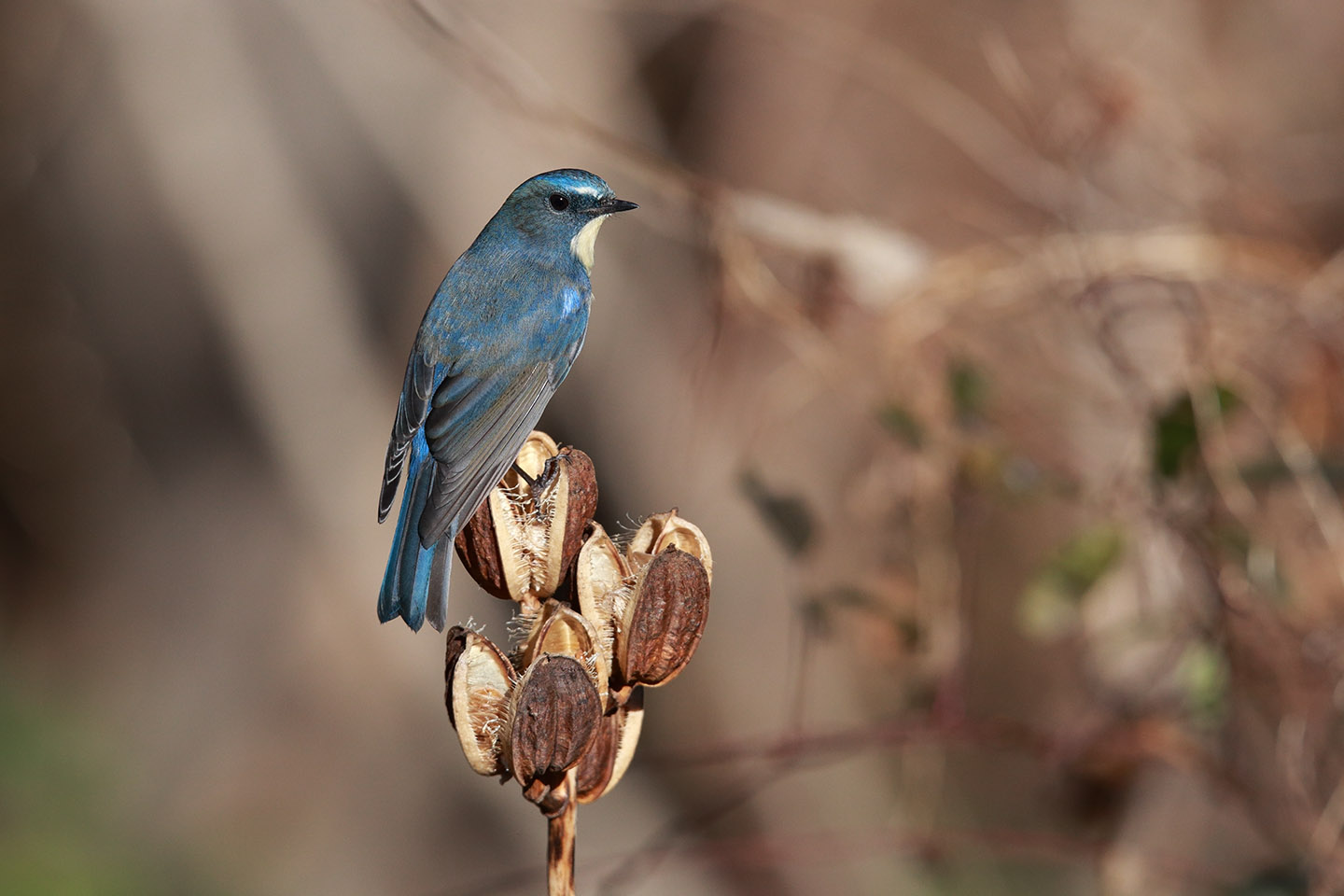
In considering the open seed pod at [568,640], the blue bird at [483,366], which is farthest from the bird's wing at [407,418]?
the open seed pod at [568,640]

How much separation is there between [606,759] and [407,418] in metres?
1.18

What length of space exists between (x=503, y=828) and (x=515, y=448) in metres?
3.42

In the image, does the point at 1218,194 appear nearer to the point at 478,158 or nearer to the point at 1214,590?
the point at 1214,590

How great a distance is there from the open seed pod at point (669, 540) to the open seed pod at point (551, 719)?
0.87ft

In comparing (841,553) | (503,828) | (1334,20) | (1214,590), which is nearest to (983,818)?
(841,553)

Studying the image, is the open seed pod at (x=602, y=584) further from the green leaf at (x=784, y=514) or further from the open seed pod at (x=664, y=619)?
the green leaf at (x=784, y=514)

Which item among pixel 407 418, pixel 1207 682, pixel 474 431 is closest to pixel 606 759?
pixel 474 431

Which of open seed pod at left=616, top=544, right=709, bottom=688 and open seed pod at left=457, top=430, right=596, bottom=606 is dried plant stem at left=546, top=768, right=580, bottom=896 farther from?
open seed pod at left=457, top=430, right=596, bottom=606

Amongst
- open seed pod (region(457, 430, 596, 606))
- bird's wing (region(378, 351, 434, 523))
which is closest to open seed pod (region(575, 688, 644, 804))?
open seed pod (region(457, 430, 596, 606))

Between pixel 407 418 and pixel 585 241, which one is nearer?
pixel 407 418

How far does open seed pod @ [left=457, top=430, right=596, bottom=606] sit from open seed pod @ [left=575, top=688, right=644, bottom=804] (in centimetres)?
23

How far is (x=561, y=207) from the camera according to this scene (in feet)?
10.2

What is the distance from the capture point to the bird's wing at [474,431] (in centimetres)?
219

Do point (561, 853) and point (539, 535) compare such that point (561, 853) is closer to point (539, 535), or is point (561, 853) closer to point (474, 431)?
point (539, 535)
